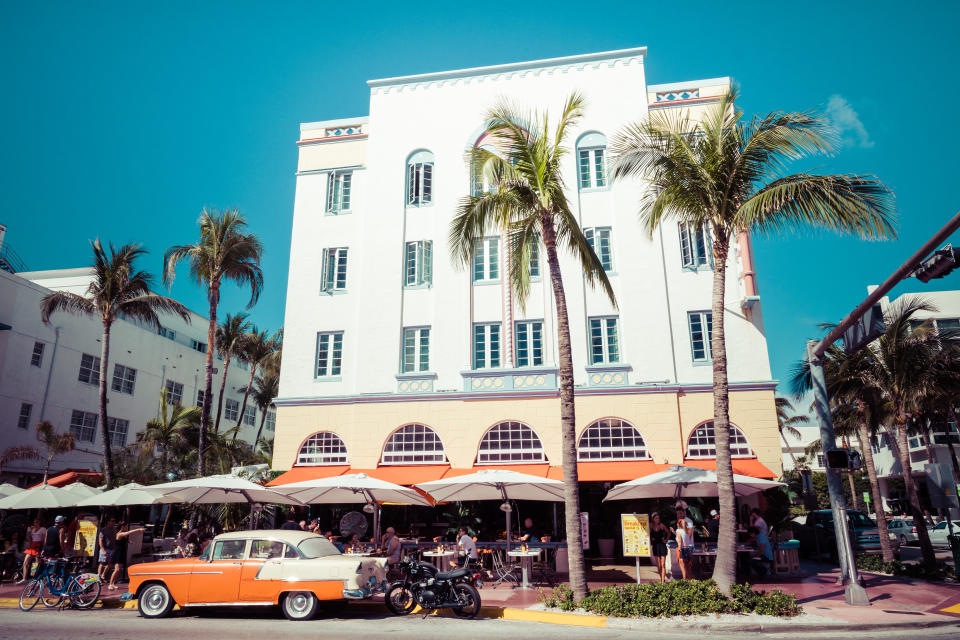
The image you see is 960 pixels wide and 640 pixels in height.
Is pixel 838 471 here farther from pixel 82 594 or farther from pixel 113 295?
pixel 113 295

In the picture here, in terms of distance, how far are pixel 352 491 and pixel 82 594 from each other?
6832 mm

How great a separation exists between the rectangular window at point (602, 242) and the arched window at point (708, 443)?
683 cm

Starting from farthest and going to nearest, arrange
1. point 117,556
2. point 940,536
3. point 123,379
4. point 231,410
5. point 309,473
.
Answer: point 231,410
point 123,379
point 940,536
point 309,473
point 117,556

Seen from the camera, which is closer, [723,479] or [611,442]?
[723,479]

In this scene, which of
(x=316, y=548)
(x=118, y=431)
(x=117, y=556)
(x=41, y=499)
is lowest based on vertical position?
(x=117, y=556)

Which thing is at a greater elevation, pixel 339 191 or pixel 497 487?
pixel 339 191

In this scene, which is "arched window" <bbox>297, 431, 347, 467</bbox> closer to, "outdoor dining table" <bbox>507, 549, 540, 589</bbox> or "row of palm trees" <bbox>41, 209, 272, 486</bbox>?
"row of palm trees" <bbox>41, 209, 272, 486</bbox>

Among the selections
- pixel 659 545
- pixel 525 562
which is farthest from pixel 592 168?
pixel 525 562

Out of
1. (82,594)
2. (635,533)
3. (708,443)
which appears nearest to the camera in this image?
(82,594)

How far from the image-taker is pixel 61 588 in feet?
45.5

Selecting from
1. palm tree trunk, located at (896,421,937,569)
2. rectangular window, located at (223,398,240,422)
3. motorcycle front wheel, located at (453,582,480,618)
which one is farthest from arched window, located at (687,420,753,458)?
rectangular window, located at (223,398,240,422)

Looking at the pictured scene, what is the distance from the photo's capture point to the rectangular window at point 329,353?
2486cm

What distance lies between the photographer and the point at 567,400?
1339cm

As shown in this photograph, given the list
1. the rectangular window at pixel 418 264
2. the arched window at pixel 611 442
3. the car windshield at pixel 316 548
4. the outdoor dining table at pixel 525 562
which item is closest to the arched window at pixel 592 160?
the rectangular window at pixel 418 264
